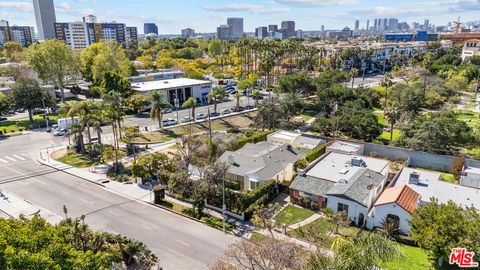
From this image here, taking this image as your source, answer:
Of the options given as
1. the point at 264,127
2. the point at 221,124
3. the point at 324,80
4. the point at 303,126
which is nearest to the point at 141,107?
the point at 221,124

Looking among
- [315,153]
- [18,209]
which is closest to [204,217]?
[18,209]

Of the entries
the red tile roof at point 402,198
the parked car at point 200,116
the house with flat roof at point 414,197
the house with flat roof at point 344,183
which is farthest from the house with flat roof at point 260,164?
the parked car at point 200,116

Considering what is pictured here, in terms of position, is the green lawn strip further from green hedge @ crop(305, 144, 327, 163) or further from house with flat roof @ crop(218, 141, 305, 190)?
green hedge @ crop(305, 144, 327, 163)

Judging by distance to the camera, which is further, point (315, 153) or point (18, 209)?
point (315, 153)

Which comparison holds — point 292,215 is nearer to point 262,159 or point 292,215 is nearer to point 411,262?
point 262,159

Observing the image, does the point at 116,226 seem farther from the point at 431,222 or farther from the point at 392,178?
the point at 392,178
